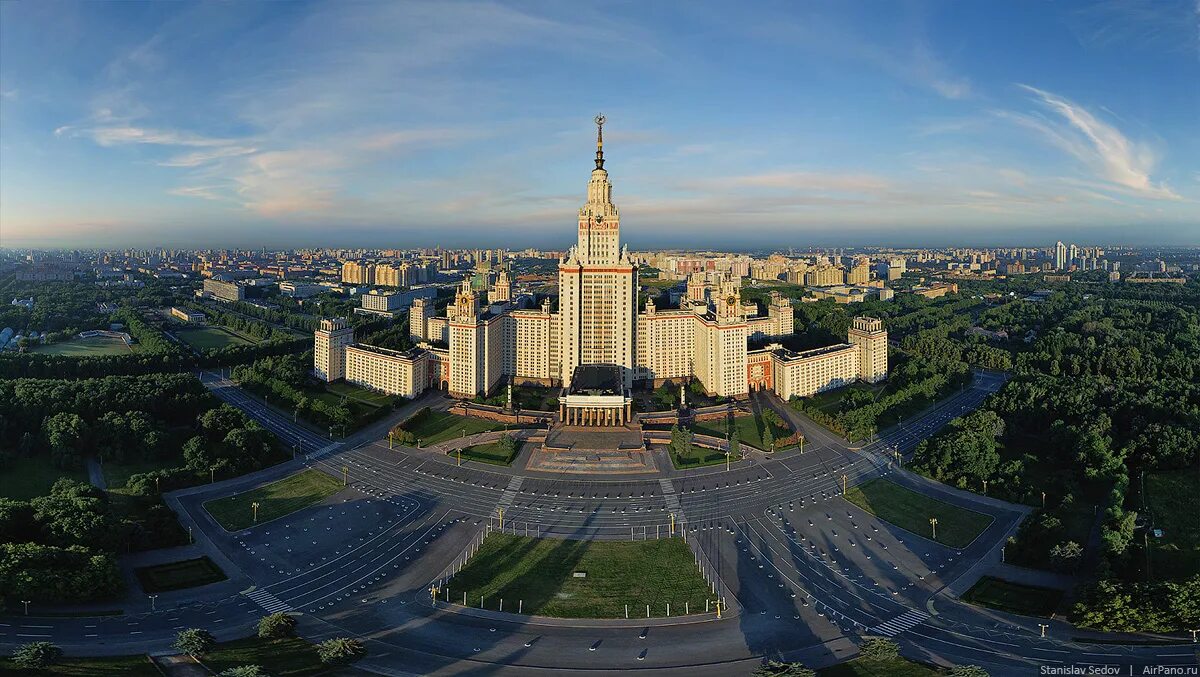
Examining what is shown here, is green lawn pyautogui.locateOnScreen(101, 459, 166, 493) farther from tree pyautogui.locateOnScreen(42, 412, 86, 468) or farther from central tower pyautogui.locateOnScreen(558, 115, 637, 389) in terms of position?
central tower pyautogui.locateOnScreen(558, 115, 637, 389)

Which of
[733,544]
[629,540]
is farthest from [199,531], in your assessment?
[733,544]

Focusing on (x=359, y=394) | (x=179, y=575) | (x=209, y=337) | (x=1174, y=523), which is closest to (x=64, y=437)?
(x=179, y=575)

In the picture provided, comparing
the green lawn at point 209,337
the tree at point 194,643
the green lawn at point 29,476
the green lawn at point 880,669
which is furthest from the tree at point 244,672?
the green lawn at point 209,337

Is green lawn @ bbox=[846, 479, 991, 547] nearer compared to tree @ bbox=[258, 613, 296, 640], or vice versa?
tree @ bbox=[258, 613, 296, 640]

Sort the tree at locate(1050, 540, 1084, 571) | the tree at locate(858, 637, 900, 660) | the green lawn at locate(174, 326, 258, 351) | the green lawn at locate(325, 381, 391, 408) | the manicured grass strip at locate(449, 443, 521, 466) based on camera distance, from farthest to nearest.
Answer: the green lawn at locate(174, 326, 258, 351), the green lawn at locate(325, 381, 391, 408), the manicured grass strip at locate(449, 443, 521, 466), the tree at locate(1050, 540, 1084, 571), the tree at locate(858, 637, 900, 660)

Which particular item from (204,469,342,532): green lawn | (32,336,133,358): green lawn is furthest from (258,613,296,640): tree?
(32,336,133,358): green lawn

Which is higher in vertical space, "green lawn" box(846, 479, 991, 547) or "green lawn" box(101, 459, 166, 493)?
"green lawn" box(101, 459, 166, 493)
